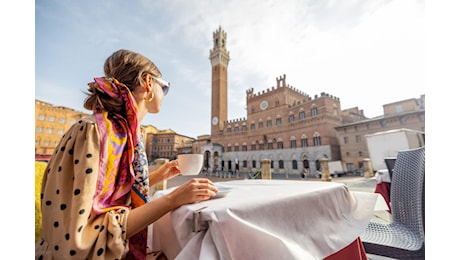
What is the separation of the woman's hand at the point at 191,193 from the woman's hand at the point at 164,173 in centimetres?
54

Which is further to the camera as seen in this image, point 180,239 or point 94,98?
point 94,98

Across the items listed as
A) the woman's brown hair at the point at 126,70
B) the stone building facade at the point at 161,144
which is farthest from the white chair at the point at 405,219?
the stone building facade at the point at 161,144

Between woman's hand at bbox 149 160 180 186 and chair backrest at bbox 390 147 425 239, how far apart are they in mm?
1749

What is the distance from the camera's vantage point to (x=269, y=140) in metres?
21.2

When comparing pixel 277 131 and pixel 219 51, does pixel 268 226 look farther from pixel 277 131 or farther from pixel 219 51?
pixel 219 51

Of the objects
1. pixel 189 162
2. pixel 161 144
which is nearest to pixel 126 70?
pixel 189 162

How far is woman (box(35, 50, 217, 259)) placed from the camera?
57 centimetres

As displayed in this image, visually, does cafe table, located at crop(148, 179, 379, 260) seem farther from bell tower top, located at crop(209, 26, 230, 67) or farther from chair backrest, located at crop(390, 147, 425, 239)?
bell tower top, located at crop(209, 26, 230, 67)

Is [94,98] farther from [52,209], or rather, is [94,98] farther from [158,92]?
[52,209]

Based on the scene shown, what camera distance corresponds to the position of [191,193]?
69 centimetres

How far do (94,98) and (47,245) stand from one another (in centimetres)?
60

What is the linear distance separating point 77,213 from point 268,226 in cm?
66
